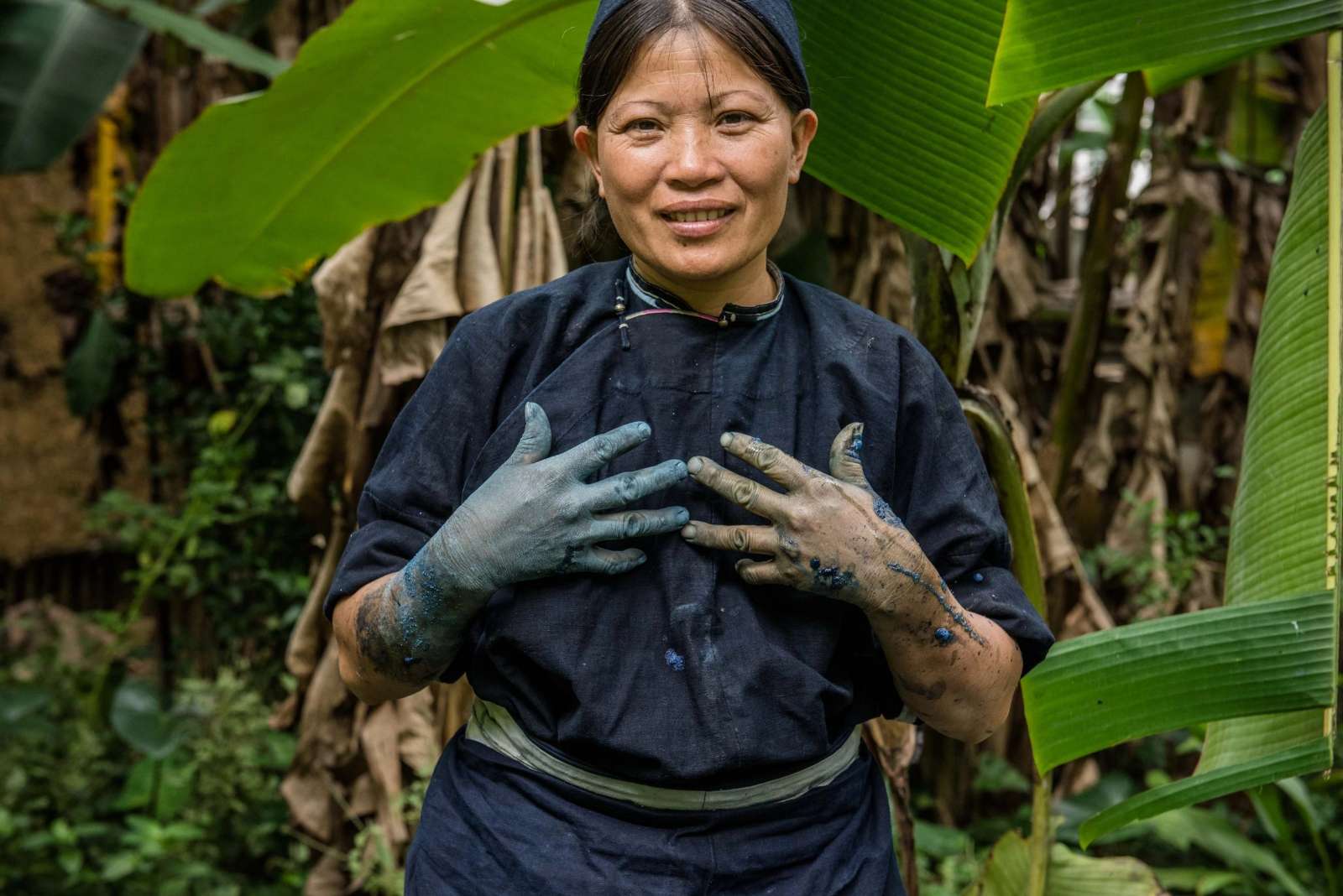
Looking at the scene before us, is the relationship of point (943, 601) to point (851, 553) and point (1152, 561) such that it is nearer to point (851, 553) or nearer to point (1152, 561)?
point (851, 553)

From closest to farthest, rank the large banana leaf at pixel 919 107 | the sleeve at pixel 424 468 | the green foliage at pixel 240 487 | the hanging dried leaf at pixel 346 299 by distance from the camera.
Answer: the sleeve at pixel 424 468, the large banana leaf at pixel 919 107, the hanging dried leaf at pixel 346 299, the green foliage at pixel 240 487

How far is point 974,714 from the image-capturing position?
116 centimetres

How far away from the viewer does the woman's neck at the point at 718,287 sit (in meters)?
1.18

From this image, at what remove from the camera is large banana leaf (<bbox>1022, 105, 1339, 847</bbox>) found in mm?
1236

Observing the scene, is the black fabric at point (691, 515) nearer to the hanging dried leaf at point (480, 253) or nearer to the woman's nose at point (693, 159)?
the woman's nose at point (693, 159)

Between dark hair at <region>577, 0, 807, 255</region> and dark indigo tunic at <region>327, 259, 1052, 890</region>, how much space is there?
0.61 ft

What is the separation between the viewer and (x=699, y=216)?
1.11 metres

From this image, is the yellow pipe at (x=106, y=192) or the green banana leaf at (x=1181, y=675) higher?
the yellow pipe at (x=106, y=192)

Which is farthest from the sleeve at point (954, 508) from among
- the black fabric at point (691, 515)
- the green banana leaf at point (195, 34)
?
the green banana leaf at point (195, 34)

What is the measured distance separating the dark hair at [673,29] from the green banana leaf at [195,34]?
183 cm

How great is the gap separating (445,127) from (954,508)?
3.69ft

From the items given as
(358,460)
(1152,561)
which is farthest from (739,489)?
(1152,561)

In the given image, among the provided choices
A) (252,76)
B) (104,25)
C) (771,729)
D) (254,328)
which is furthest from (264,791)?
(771,729)

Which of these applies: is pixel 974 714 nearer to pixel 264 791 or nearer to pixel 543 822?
pixel 543 822
